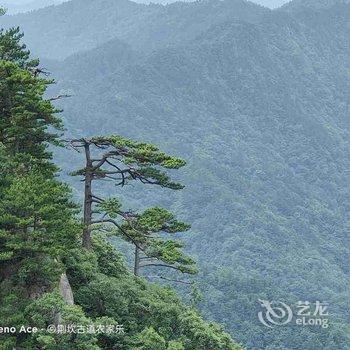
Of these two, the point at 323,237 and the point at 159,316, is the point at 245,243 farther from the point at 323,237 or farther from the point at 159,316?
the point at 159,316

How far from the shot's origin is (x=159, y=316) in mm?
21594

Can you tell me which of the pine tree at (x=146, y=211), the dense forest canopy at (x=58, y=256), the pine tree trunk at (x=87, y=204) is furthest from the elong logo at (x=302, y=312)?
the pine tree trunk at (x=87, y=204)

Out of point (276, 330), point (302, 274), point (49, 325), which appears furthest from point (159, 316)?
point (302, 274)

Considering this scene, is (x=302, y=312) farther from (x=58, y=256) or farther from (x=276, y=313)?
(x=276, y=313)

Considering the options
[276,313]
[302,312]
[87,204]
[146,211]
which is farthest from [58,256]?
[276,313]

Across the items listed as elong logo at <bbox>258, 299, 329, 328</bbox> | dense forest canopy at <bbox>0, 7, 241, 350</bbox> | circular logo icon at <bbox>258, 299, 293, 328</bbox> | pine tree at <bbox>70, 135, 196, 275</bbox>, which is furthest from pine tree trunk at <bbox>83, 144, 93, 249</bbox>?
circular logo icon at <bbox>258, 299, 293, 328</bbox>

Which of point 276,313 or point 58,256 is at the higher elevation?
point 58,256

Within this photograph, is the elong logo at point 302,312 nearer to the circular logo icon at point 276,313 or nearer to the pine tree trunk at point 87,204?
the circular logo icon at point 276,313

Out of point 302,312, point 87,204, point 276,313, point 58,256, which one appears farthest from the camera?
point 276,313

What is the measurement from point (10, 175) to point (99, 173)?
5207 millimetres

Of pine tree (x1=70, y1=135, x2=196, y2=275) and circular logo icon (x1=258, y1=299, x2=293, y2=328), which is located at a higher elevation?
pine tree (x1=70, y1=135, x2=196, y2=275)

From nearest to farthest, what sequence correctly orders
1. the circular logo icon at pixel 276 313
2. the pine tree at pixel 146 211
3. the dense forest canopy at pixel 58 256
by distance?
the dense forest canopy at pixel 58 256, the pine tree at pixel 146 211, the circular logo icon at pixel 276 313

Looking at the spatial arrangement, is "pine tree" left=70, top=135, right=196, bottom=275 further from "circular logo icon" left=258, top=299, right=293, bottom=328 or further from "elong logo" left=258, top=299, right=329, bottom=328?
"circular logo icon" left=258, top=299, right=293, bottom=328

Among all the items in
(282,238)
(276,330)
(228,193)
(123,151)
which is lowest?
(276,330)
